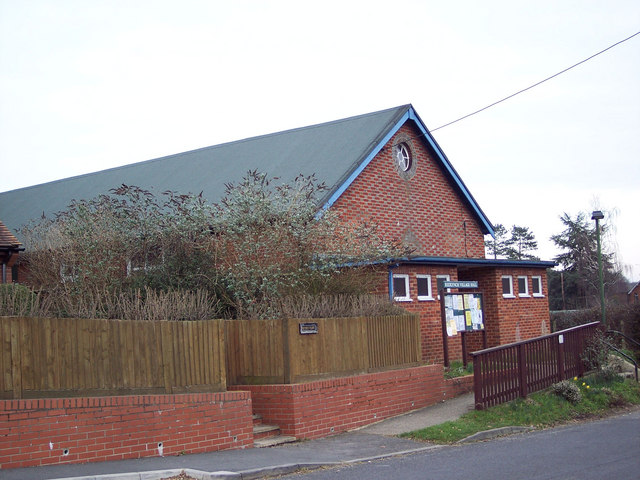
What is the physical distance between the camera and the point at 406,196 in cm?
2180

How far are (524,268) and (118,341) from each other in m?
13.7

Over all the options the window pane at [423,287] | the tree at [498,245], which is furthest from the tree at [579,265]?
the window pane at [423,287]

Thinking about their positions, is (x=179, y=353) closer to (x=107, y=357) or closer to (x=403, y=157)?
(x=107, y=357)

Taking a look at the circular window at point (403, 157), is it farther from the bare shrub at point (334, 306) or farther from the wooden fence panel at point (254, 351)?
the wooden fence panel at point (254, 351)

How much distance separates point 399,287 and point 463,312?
159cm

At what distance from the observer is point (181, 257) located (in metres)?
14.7

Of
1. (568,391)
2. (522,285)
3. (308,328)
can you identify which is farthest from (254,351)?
(522,285)

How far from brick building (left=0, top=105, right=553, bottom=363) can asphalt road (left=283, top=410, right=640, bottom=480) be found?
19.4ft

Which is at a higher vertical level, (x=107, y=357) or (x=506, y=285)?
(x=506, y=285)

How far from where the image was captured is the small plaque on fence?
502 inches

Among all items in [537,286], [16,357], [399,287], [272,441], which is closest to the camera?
[16,357]

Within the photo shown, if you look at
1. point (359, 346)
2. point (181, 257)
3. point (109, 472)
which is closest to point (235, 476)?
point (109, 472)

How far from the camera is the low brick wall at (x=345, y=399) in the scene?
1225 cm

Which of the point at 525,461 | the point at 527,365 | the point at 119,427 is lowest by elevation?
the point at 525,461
